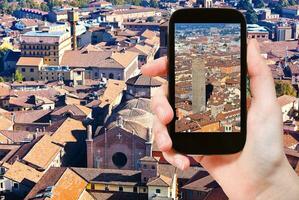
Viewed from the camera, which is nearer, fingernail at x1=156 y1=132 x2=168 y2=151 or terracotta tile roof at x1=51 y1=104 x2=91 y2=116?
fingernail at x1=156 y1=132 x2=168 y2=151

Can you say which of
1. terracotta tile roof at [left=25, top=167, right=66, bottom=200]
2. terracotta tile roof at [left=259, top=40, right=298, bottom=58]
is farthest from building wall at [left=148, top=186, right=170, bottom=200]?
terracotta tile roof at [left=259, top=40, right=298, bottom=58]

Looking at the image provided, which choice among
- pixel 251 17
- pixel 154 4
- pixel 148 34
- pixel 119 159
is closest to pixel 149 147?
pixel 119 159

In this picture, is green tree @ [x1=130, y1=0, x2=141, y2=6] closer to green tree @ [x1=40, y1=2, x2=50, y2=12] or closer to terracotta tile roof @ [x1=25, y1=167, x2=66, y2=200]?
green tree @ [x1=40, y1=2, x2=50, y2=12]

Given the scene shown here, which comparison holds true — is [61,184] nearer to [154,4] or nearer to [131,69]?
[131,69]

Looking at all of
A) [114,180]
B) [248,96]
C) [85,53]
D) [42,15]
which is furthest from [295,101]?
[42,15]

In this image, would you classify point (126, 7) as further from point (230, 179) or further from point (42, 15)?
point (230, 179)

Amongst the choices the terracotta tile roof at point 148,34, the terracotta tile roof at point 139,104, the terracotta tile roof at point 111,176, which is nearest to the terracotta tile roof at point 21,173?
the terracotta tile roof at point 111,176
